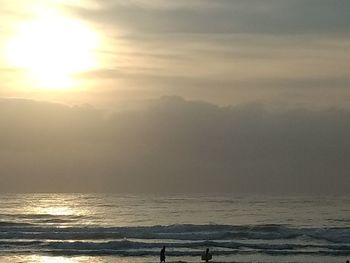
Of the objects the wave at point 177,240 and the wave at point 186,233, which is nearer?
the wave at point 177,240

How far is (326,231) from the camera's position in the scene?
183ft

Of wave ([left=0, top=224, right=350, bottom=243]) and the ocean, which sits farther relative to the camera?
wave ([left=0, top=224, right=350, bottom=243])

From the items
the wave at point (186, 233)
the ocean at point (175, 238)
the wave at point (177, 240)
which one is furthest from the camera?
the wave at point (186, 233)

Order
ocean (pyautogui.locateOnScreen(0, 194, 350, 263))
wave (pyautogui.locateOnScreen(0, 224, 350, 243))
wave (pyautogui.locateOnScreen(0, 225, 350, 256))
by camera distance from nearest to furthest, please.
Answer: ocean (pyautogui.locateOnScreen(0, 194, 350, 263)) → wave (pyautogui.locateOnScreen(0, 225, 350, 256)) → wave (pyautogui.locateOnScreen(0, 224, 350, 243))

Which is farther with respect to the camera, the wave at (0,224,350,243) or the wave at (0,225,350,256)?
the wave at (0,224,350,243)

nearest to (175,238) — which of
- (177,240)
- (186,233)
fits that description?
(177,240)

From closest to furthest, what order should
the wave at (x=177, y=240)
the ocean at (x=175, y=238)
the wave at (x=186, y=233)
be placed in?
the ocean at (x=175, y=238) < the wave at (x=177, y=240) < the wave at (x=186, y=233)

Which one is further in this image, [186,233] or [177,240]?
[186,233]

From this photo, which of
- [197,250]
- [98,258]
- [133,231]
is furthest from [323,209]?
[98,258]

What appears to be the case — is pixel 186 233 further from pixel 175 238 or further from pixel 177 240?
pixel 177 240

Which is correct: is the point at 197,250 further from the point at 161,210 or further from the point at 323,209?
the point at 323,209

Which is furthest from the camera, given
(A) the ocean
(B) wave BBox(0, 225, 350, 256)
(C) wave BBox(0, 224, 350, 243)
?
(C) wave BBox(0, 224, 350, 243)

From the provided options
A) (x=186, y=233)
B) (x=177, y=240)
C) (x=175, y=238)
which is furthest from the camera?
(x=186, y=233)

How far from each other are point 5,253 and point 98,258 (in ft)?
22.4
